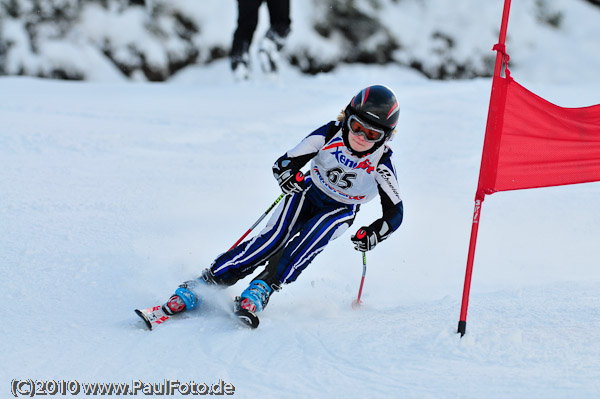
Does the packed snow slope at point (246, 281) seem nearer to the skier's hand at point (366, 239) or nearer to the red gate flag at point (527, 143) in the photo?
the skier's hand at point (366, 239)

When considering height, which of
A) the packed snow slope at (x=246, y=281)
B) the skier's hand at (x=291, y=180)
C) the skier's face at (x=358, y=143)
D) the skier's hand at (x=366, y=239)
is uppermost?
the skier's face at (x=358, y=143)

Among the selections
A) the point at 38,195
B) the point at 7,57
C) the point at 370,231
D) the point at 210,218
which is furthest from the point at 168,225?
the point at 7,57

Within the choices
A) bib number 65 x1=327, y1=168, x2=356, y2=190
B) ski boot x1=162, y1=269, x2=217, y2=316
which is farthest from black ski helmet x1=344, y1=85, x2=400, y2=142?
ski boot x1=162, y1=269, x2=217, y2=316

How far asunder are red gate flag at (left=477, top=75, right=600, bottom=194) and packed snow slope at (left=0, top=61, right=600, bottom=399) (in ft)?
2.17

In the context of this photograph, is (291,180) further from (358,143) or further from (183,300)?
(183,300)

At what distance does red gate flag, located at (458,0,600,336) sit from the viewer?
3014 mm

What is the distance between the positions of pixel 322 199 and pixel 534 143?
3.73ft

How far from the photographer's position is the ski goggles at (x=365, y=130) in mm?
3275

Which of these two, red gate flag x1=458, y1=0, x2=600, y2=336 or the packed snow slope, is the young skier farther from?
red gate flag x1=458, y1=0, x2=600, y2=336

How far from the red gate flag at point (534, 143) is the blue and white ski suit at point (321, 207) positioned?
1.77 feet

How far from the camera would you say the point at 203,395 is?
7.93ft

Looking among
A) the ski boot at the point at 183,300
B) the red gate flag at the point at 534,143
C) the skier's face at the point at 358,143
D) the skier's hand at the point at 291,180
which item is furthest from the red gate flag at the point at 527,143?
the ski boot at the point at 183,300

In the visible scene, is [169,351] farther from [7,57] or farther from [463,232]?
[7,57]

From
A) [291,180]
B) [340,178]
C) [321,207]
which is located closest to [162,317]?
[291,180]
